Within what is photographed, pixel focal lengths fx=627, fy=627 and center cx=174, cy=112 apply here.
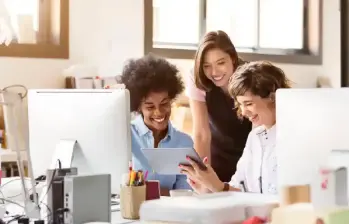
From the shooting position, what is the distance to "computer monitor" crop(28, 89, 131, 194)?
2.01 meters

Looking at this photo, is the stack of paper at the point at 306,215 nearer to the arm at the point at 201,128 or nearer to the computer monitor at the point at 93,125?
the computer monitor at the point at 93,125

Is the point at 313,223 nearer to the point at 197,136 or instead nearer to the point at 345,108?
the point at 345,108

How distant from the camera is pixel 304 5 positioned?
5031 millimetres

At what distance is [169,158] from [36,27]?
2002 millimetres

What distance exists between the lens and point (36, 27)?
3.84 m

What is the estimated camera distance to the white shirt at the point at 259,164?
2326mm

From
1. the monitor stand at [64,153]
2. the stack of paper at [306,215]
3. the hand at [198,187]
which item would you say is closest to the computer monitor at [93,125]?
the monitor stand at [64,153]

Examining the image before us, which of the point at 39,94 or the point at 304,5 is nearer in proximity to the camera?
the point at 39,94

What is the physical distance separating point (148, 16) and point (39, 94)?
2.03 m

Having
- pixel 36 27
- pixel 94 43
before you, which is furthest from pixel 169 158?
pixel 36 27

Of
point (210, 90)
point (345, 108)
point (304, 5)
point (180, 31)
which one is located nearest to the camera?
point (345, 108)

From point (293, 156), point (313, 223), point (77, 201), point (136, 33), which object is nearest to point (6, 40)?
point (136, 33)

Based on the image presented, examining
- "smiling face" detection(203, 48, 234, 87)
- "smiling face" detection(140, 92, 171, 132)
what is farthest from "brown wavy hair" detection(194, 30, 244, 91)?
"smiling face" detection(140, 92, 171, 132)

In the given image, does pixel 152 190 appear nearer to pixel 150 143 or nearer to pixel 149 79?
pixel 150 143
